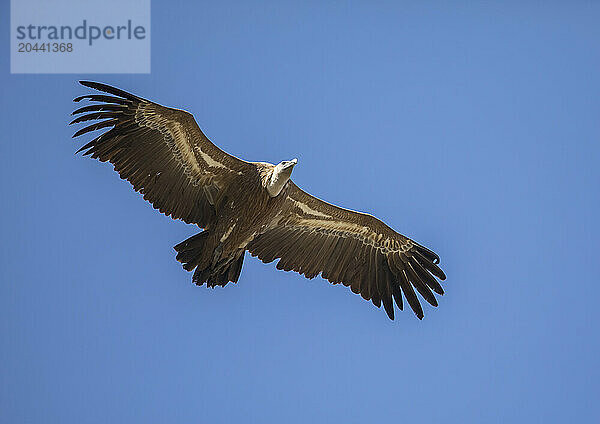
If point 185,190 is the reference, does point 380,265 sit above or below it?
below

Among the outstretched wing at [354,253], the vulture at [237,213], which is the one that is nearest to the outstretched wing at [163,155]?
the vulture at [237,213]

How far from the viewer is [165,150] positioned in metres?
11.7

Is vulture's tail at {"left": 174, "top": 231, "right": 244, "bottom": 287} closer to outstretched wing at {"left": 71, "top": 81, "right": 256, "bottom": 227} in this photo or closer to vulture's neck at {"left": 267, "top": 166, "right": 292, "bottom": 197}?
outstretched wing at {"left": 71, "top": 81, "right": 256, "bottom": 227}

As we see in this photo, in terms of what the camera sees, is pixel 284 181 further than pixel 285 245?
No

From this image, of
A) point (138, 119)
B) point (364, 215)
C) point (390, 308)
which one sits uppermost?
point (138, 119)

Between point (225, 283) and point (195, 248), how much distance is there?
0.49 meters

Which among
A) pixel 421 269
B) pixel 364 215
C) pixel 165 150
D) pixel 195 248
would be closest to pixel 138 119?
pixel 165 150

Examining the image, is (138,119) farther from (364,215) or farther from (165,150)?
(364,215)

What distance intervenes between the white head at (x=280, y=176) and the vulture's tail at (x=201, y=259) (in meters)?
0.85

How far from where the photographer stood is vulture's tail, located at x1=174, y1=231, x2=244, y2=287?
38.2 ft

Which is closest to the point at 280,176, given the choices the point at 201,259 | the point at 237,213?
the point at 237,213

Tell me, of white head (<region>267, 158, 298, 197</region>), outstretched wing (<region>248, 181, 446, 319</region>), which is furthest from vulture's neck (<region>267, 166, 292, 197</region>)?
outstretched wing (<region>248, 181, 446, 319</region>)

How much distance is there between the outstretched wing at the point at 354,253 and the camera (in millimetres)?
12328

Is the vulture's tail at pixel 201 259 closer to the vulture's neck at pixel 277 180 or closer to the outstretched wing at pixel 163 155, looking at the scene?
the outstretched wing at pixel 163 155
